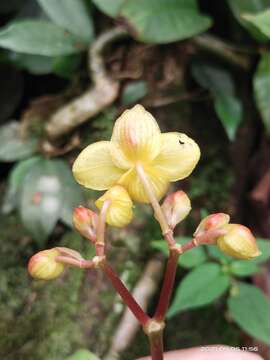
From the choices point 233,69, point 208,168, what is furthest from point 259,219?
point 233,69

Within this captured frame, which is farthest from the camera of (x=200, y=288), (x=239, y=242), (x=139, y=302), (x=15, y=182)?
(x=15, y=182)

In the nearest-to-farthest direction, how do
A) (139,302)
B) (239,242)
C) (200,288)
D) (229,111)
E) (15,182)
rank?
(239,242)
(200,288)
(139,302)
(15,182)
(229,111)

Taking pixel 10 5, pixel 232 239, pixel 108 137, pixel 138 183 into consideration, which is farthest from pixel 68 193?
pixel 232 239

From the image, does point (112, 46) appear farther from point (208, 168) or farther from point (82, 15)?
point (208, 168)

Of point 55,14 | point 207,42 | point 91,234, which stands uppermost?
point 91,234

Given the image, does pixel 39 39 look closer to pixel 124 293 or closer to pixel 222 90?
pixel 222 90

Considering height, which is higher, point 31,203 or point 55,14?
point 55,14
